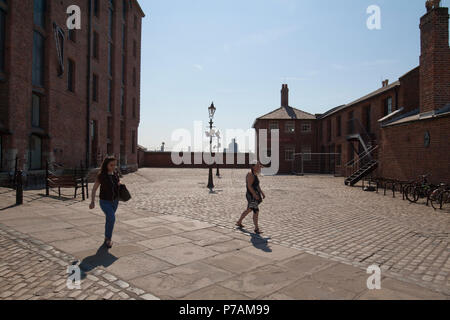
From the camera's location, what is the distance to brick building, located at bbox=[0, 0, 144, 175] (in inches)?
561

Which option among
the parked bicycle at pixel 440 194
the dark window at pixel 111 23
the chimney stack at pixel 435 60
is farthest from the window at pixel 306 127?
the parked bicycle at pixel 440 194

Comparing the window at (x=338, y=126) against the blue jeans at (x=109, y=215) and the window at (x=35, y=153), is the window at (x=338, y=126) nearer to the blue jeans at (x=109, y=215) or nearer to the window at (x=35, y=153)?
the window at (x=35, y=153)

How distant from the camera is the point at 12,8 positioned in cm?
1410

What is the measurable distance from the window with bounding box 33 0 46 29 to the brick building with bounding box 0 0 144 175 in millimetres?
56

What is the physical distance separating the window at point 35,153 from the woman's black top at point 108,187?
1407 cm

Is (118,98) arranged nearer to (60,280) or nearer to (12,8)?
(12,8)

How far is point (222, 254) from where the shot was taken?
4.76m

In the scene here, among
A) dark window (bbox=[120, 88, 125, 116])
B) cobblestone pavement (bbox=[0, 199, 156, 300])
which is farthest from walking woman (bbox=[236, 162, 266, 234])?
dark window (bbox=[120, 88, 125, 116])

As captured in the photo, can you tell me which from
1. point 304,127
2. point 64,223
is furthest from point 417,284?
point 304,127

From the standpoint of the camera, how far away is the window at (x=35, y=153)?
1644 centimetres

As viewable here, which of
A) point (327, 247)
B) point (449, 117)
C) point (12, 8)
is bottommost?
point (327, 247)

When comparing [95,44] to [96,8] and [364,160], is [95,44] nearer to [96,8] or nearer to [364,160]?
[96,8]

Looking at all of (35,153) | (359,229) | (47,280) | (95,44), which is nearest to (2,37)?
(35,153)
